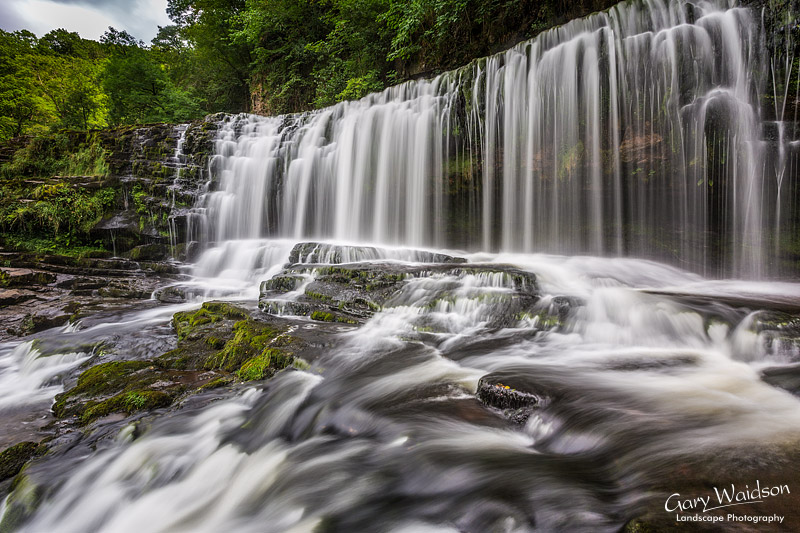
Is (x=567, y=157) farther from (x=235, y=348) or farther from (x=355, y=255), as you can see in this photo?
(x=235, y=348)

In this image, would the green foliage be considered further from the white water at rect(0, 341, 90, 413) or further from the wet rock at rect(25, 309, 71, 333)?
the white water at rect(0, 341, 90, 413)

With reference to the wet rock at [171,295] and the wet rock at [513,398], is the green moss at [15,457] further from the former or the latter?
the wet rock at [171,295]

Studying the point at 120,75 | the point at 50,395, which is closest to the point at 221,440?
the point at 50,395

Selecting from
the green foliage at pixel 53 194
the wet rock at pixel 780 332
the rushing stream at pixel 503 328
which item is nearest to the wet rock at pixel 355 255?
the rushing stream at pixel 503 328

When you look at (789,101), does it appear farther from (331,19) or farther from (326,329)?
(331,19)

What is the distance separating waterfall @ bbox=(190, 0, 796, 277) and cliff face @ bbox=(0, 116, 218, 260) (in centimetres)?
132

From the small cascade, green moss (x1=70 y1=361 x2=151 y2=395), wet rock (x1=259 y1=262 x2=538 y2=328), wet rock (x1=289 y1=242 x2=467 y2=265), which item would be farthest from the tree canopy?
green moss (x1=70 y1=361 x2=151 y2=395)

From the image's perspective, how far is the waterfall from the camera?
6.64 m

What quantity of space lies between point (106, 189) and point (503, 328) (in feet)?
46.7

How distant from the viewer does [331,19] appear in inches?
634

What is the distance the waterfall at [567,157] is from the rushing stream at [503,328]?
4 centimetres

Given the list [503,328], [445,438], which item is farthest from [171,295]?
[445,438]

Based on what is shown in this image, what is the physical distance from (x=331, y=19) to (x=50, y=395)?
17.0 meters

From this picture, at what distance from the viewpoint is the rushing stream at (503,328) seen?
90.0 inches
